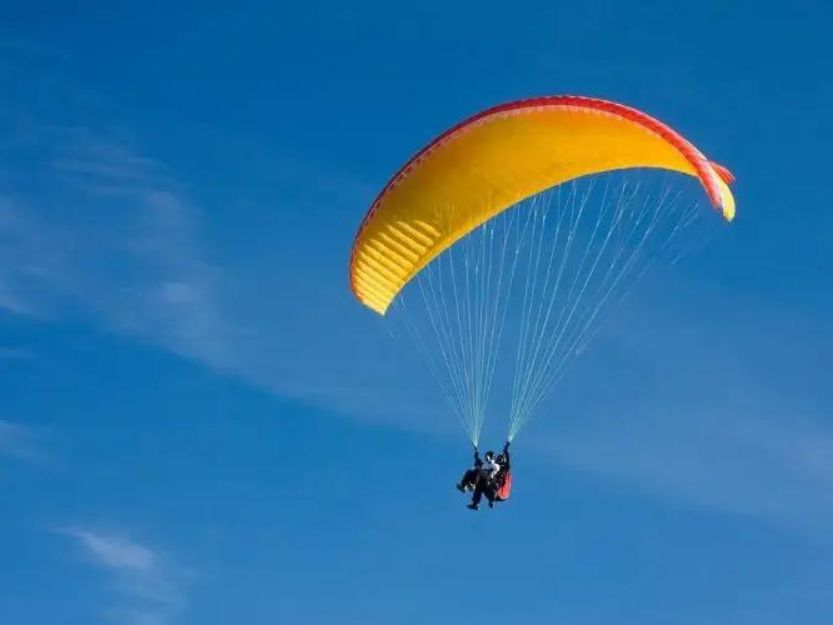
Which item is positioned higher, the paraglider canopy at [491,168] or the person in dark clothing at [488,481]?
the paraglider canopy at [491,168]

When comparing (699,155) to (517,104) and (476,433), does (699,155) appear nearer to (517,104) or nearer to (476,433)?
(517,104)

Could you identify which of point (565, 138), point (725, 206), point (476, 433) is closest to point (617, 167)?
point (565, 138)

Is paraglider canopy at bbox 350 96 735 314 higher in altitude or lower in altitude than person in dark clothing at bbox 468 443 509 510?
higher

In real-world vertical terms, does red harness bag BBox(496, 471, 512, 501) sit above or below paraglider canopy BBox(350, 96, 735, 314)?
below

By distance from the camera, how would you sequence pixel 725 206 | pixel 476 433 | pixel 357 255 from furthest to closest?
pixel 357 255, pixel 476 433, pixel 725 206

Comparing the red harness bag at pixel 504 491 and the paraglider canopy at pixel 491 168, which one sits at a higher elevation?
the paraglider canopy at pixel 491 168

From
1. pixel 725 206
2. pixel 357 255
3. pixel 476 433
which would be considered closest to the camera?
pixel 725 206

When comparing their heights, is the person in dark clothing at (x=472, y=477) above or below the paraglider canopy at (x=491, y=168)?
below

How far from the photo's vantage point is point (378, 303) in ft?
113

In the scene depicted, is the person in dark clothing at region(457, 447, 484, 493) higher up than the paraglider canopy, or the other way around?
the paraglider canopy

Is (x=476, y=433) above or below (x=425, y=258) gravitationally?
below

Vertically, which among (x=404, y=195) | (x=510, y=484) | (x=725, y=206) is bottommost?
(x=510, y=484)

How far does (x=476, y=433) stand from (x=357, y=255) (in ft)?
15.2

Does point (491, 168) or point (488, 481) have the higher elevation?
point (491, 168)
